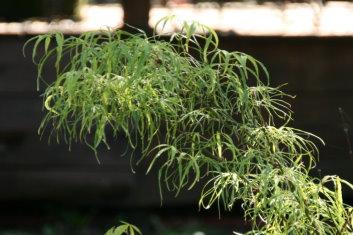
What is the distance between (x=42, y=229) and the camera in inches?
255

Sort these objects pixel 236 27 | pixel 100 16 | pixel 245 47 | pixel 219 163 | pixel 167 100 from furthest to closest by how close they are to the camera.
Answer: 1. pixel 100 16
2. pixel 236 27
3. pixel 245 47
4. pixel 219 163
5. pixel 167 100

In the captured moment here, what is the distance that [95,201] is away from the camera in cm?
633

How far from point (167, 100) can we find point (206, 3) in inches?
183

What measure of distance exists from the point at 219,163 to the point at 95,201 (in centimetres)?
426

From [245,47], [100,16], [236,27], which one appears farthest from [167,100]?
[100,16]

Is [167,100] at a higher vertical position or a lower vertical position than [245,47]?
higher

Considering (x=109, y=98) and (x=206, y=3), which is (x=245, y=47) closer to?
(x=206, y=3)

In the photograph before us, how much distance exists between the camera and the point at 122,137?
20.2 ft

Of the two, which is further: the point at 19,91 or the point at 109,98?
the point at 19,91

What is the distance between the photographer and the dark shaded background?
20.2 feet

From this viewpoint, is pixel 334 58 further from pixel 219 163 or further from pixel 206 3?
pixel 219 163

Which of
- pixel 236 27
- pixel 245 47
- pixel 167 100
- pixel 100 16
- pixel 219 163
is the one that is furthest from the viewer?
pixel 100 16

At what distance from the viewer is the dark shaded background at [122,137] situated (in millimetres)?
6156

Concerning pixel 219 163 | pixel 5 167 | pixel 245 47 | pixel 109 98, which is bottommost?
pixel 5 167
